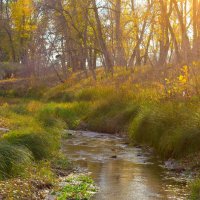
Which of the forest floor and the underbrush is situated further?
the forest floor

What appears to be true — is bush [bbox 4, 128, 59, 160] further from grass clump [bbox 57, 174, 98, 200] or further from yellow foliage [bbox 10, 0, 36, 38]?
yellow foliage [bbox 10, 0, 36, 38]

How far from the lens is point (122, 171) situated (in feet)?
35.0

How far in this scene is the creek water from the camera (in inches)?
340

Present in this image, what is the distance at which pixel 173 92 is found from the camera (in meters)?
15.1

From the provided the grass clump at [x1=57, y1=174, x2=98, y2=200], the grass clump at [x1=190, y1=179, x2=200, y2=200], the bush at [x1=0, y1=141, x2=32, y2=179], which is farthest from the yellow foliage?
the grass clump at [x1=190, y1=179, x2=200, y2=200]

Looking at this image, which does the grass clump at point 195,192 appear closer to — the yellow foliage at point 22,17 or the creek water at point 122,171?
the creek water at point 122,171

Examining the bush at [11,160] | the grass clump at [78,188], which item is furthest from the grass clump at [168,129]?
the bush at [11,160]

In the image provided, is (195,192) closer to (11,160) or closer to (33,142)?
(11,160)

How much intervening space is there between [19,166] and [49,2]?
23.4 m

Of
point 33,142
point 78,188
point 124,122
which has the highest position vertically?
point 124,122

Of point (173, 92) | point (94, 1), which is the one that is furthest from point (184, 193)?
point (94, 1)

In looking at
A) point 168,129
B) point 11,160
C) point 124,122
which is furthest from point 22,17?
point 11,160

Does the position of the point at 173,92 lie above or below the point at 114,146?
above

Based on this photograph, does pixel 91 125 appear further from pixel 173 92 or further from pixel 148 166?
pixel 148 166
